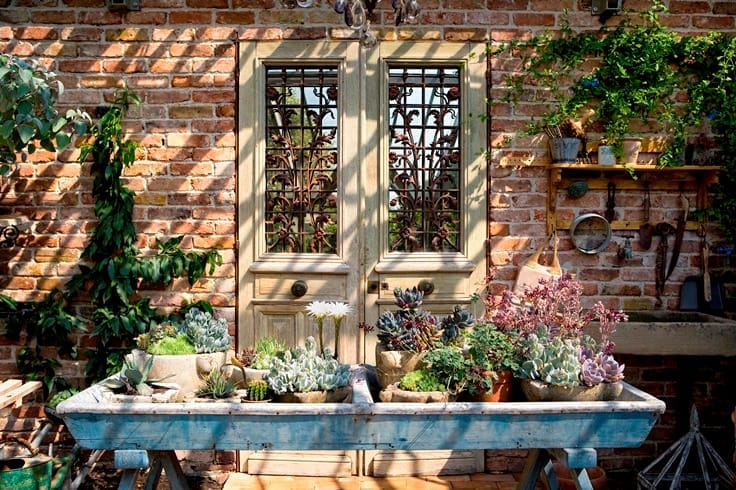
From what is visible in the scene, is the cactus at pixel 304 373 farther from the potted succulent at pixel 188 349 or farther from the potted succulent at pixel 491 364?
the potted succulent at pixel 491 364

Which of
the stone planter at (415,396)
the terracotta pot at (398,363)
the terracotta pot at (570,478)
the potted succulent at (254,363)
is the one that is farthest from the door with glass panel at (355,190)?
the stone planter at (415,396)

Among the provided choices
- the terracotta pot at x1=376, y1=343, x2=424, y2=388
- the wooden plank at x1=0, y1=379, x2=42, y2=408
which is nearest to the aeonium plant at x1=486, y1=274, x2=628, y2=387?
the terracotta pot at x1=376, y1=343, x2=424, y2=388

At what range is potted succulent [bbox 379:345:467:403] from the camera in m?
2.59

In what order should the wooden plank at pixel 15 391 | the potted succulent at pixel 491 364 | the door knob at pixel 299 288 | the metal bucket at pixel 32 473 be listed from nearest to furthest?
the potted succulent at pixel 491 364 < the metal bucket at pixel 32 473 < the wooden plank at pixel 15 391 < the door knob at pixel 299 288

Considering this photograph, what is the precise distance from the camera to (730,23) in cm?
401

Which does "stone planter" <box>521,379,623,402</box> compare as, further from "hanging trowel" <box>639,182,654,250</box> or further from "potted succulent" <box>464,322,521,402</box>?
"hanging trowel" <box>639,182,654,250</box>

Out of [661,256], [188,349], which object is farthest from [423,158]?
[188,349]

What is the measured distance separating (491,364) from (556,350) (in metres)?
0.26

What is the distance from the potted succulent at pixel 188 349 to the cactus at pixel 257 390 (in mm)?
248

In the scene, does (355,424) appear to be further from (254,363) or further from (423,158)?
(423,158)

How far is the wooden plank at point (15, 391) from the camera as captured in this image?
3.54 metres

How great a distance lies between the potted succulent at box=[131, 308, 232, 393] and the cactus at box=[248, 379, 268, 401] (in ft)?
0.81

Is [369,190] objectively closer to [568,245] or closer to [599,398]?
[568,245]

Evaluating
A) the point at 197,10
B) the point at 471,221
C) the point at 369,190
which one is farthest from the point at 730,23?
the point at 197,10
